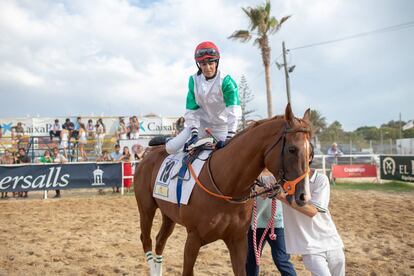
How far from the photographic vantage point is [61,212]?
9.90m

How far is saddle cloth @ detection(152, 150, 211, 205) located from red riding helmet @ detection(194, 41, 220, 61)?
102 cm

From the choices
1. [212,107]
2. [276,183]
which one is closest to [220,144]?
[212,107]

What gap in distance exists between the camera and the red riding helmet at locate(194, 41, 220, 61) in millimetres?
3932

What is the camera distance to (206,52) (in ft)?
12.9

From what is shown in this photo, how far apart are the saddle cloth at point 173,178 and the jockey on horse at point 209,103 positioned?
19 centimetres

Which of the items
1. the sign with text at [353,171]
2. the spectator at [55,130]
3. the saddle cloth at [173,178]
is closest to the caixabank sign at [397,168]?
the sign with text at [353,171]

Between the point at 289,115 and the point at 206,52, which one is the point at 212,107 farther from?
the point at 289,115

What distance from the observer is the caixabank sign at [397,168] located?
14.0 metres

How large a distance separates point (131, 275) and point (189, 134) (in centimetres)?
223

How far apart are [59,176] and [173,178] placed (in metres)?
10.1

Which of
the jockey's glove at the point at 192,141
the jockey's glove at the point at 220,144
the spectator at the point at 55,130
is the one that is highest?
the spectator at the point at 55,130

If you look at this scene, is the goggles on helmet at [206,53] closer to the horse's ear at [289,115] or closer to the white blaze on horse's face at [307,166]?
the horse's ear at [289,115]

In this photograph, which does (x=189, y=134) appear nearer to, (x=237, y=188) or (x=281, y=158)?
(x=237, y=188)

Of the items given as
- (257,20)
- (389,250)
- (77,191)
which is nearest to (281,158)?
(389,250)
